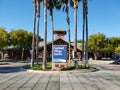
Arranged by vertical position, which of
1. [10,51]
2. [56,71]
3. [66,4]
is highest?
[66,4]

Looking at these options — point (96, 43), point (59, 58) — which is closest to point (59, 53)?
point (59, 58)

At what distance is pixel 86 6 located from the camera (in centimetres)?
4306

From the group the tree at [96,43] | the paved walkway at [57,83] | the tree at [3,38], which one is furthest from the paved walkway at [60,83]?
the tree at [96,43]

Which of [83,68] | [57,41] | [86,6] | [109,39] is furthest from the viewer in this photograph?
[109,39]

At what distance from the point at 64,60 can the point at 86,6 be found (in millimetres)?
10711

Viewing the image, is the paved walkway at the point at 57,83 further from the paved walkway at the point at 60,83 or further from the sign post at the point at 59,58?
the sign post at the point at 59,58

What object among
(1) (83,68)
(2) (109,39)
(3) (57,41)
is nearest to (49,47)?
(3) (57,41)

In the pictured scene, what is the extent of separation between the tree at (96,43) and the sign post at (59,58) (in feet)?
170

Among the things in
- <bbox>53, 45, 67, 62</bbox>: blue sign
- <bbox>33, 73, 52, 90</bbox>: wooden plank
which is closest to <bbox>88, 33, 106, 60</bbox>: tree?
<bbox>53, 45, 67, 62</bbox>: blue sign

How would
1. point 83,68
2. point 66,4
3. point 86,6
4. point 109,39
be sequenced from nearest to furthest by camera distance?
point 83,68, point 86,6, point 66,4, point 109,39

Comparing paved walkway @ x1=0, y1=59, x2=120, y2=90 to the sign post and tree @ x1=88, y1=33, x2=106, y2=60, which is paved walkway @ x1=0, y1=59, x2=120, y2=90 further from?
tree @ x1=88, y1=33, x2=106, y2=60

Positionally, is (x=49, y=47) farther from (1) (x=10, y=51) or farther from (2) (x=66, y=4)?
(2) (x=66, y=4)

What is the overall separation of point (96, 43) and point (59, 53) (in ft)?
175

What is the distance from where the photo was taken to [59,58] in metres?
35.7
